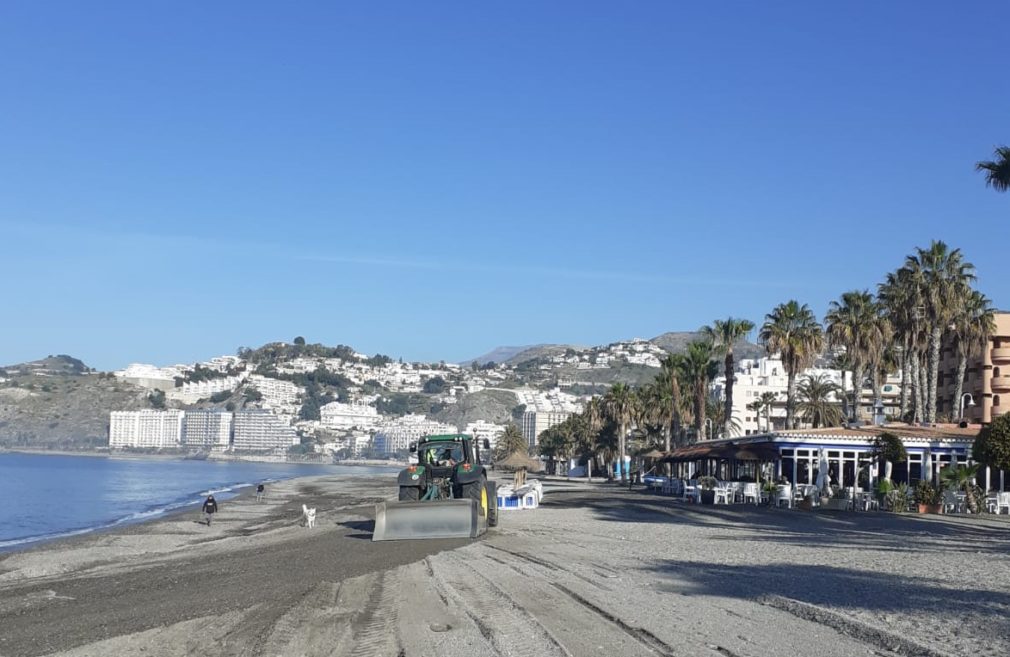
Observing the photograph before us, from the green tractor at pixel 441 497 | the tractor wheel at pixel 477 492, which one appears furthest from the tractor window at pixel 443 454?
the tractor wheel at pixel 477 492

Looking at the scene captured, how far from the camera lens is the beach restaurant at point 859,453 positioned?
36.5m

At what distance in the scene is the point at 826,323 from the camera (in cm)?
5297

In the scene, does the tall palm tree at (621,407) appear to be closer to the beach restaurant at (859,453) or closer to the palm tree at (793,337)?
the palm tree at (793,337)

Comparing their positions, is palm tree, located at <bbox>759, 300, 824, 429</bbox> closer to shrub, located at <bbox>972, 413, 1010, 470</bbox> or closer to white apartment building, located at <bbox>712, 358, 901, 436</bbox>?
shrub, located at <bbox>972, 413, 1010, 470</bbox>

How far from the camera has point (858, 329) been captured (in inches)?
2003

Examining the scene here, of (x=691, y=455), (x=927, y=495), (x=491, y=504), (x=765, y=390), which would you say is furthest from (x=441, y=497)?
(x=765, y=390)

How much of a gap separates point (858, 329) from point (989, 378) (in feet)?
60.0

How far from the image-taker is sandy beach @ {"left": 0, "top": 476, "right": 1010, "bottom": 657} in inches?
377

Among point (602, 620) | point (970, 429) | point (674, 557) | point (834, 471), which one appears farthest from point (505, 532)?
point (970, 429)

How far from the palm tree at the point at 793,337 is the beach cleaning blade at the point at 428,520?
32828 millimetres

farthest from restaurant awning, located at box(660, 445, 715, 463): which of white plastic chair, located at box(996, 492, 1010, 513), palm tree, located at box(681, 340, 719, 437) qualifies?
white plastic chair, located at box(996, 492, 1010, 513)

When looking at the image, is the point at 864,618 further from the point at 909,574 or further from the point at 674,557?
the point at 674,557

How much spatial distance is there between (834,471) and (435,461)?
20446 millimetres

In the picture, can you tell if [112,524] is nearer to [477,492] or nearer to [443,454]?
[443,454]
